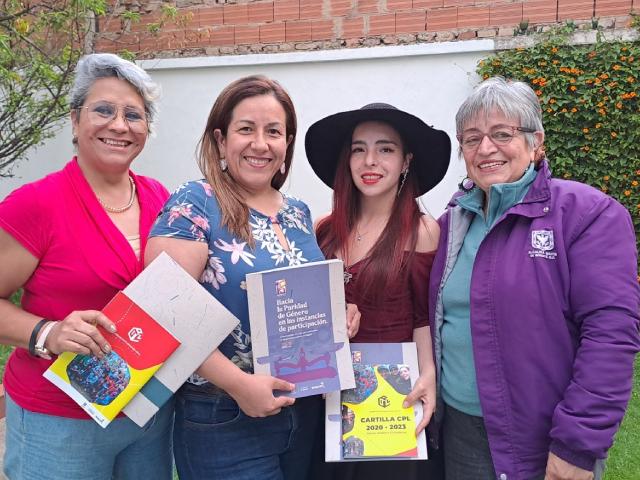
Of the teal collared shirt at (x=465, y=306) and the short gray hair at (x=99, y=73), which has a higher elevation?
the short gray hair at (x=99, y=73)

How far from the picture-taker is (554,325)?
5.77 feet

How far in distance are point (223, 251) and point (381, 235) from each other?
0.73 m

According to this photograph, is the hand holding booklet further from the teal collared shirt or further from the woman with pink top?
the teal collared shirt

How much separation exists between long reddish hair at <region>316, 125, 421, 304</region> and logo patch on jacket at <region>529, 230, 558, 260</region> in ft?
1.66

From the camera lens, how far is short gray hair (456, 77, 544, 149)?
1.95 m

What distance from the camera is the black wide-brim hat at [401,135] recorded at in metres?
2.27

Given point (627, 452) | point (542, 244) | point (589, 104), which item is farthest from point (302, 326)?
point (589, 104)

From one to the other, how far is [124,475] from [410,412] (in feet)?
3.43

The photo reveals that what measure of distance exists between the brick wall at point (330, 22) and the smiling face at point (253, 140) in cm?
462

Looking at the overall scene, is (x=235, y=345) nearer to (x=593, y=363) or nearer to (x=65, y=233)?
(x=65, y=233)

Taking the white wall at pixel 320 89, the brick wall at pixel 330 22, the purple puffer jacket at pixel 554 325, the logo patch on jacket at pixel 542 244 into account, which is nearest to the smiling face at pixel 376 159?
the purple puffer jacket at pixel 554 325

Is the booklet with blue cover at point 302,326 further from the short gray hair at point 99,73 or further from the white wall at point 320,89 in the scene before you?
the white wall at point 320,89

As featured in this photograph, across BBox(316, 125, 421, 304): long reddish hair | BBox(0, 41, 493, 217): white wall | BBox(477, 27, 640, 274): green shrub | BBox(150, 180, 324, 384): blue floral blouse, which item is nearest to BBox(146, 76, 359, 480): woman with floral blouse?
BBox(150, 180, 324, 384): blue floral blouse

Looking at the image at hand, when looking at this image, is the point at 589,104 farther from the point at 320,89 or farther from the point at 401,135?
the point at 401,135
